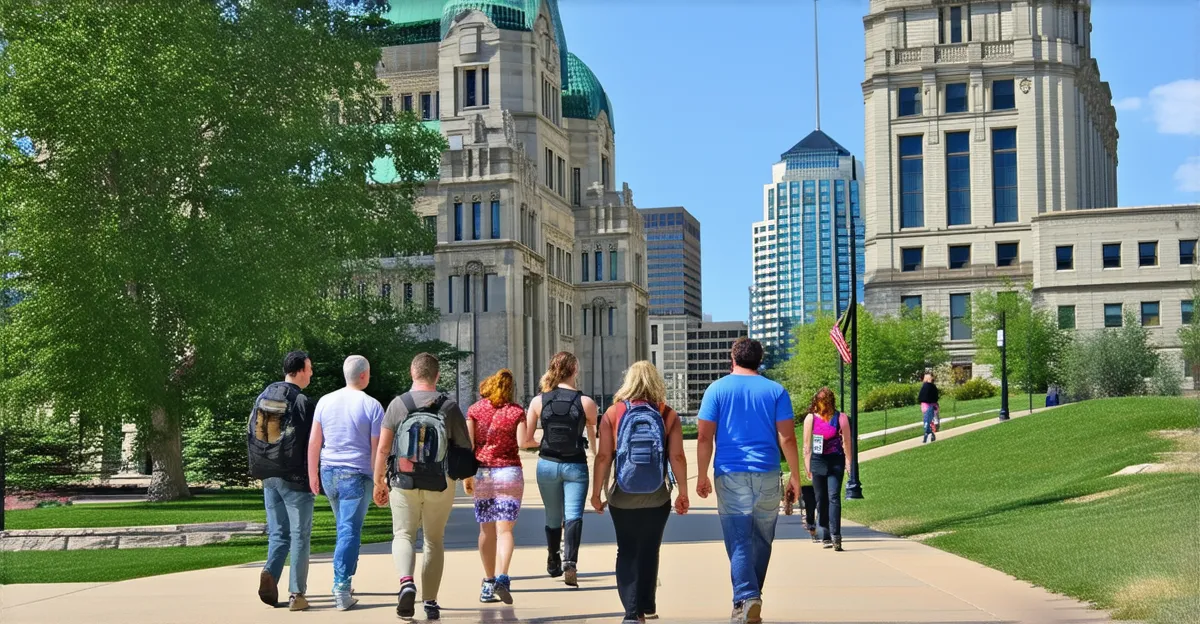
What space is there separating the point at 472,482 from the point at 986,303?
3055 inches

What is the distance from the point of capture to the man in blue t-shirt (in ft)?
37.0

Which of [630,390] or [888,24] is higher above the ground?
[888,24]

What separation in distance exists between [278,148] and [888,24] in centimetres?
7827

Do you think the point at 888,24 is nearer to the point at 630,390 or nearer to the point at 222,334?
the point at 222,334

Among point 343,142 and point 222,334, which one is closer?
point 222,334

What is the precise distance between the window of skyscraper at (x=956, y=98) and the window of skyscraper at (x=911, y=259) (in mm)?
10495

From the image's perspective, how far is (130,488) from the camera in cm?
4028

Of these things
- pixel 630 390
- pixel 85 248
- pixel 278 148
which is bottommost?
pixel 630 390

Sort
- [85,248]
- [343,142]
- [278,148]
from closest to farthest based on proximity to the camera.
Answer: [85,248] < [278,148] < [343,142]

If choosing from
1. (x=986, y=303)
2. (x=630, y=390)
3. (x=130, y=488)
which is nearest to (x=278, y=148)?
(x=130, y=488)

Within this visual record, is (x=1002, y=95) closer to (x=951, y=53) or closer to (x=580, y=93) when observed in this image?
(x=951, y=53)

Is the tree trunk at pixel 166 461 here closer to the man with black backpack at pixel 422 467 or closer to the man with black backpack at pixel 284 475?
the man with black backpack at pixel 284 475

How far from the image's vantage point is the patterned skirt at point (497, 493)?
1297 centimetres

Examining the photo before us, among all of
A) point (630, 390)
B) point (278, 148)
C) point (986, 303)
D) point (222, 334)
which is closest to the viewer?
point (630, 390)
